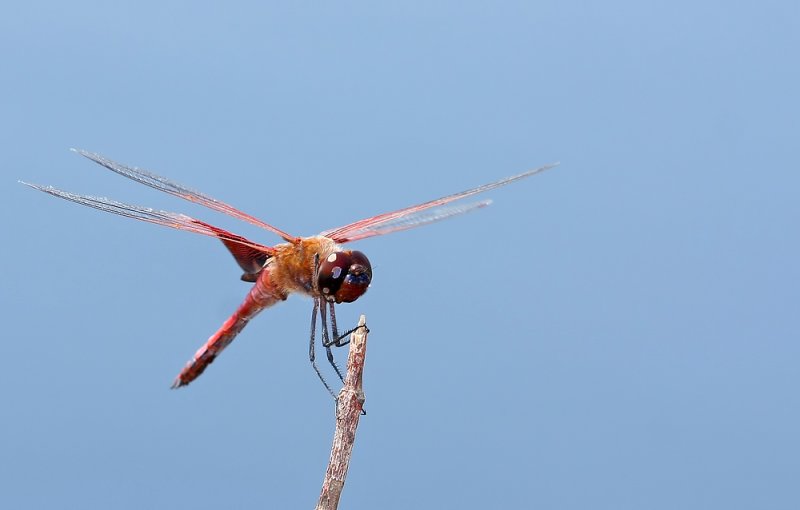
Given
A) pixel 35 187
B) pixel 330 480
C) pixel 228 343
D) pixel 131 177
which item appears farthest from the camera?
pixel 228 343

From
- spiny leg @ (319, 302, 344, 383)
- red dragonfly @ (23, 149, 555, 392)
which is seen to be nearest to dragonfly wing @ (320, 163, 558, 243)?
red dragonfly @ (23, 149, 555, 392)

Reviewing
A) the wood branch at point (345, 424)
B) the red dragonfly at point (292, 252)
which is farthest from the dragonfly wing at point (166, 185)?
the wood branch at point (345, 424)

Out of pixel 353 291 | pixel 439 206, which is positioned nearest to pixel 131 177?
pixel 353 291

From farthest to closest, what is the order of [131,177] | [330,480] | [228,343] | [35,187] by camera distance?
[228,343]
[131,177]
[35,187]
[330,480]

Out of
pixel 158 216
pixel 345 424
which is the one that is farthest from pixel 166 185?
pixel 345 424

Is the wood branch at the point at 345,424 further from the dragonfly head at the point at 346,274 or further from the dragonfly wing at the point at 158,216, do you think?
the dragonfly wing at the point at 158,216

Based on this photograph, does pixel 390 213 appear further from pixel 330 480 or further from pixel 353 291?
pixel 330 480

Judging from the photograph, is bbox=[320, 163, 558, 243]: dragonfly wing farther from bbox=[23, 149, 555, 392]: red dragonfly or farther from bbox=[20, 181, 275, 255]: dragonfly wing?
bbox=[20, 181, 275, 255]: dragonfly wing

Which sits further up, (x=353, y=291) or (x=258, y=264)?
(x=258, y=264)
